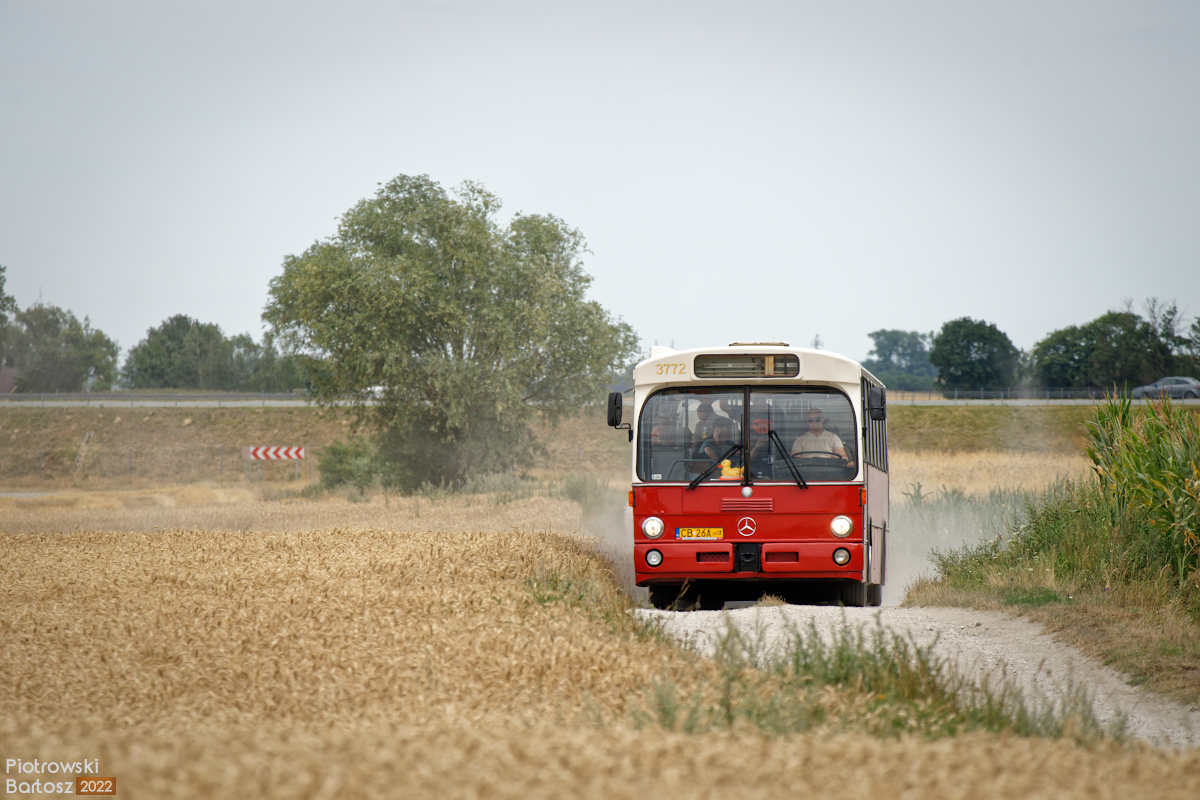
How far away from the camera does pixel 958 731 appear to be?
455 centimetres

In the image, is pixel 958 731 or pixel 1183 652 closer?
pixel 958 731

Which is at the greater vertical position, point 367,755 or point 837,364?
point 837,364

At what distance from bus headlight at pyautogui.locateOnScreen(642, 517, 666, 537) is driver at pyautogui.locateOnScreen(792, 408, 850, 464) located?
1.56 m

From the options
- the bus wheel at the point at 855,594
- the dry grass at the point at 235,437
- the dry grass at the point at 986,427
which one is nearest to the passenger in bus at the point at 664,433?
the bus wheel at the point at 855,594

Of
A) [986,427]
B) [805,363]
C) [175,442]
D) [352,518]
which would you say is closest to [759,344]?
[805,363]

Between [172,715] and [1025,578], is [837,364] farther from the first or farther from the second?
[172,715]

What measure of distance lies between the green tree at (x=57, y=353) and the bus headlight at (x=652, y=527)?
101797 millimetres

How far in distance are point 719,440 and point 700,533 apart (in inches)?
39.2

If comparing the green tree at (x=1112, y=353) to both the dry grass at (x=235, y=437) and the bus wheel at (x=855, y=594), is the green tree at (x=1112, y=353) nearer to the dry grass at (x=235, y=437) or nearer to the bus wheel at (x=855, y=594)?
the dry grass at (x=235, y=437)

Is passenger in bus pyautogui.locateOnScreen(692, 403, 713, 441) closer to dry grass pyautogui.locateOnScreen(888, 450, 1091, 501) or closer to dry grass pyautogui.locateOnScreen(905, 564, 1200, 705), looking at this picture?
dry grass pyautogui.locateOnScreen(905, 564, 1200, 705)

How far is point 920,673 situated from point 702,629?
2.78 meters

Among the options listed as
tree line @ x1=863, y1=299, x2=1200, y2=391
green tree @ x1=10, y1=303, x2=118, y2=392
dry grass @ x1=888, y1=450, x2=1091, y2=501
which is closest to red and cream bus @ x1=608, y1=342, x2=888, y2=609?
dry grass @ x1=888, y1=450, x2=1091, y2=501

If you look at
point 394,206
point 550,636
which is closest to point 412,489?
point 394,206

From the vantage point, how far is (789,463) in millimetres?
10094
